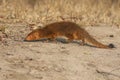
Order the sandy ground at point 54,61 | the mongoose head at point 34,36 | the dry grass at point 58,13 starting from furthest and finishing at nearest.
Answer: the dry grass at point 58,13, the mongoose head at point 34,36, the sandy ground at point 54,61

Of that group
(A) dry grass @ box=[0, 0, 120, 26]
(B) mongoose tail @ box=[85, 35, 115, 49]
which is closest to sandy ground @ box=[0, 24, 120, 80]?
(B) mongoose tail @ box=[85, 35, 115, 49]

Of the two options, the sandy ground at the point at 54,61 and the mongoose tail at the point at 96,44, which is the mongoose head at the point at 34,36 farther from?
the mongoose tail at the point at 96,44

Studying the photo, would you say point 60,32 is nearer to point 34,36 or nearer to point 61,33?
point 61,33

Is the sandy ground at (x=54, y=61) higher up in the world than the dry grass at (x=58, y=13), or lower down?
lower down

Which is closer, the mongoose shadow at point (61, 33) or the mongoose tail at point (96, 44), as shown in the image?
the mongoose shadow at point (61, 33)

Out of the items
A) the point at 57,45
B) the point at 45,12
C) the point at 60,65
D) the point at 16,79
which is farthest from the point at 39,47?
the point at 45,12

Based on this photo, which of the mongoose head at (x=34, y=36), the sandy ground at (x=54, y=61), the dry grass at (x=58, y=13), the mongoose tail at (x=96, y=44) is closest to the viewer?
the sandy ground at (x=54, y=61)

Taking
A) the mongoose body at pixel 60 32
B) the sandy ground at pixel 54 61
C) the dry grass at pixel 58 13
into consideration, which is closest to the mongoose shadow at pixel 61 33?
the mongoose body at pixel 60 32

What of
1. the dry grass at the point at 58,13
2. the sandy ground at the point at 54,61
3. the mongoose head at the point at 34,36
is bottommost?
the sandy ground at the point at 54,61

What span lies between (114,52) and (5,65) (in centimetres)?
214

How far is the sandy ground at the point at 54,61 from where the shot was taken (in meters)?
6.38

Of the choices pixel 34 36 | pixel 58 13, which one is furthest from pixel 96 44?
pixel 58 13

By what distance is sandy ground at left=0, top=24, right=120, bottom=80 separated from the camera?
6385mm

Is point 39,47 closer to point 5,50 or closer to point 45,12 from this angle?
point 5,50
